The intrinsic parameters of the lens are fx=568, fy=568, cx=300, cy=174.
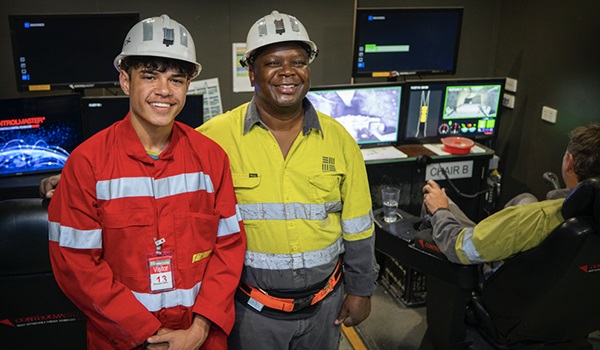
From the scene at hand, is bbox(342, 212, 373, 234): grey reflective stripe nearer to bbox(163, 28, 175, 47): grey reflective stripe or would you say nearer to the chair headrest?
the chair headrest

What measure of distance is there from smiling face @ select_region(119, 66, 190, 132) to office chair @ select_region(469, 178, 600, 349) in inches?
56.6

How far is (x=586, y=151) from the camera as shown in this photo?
89.0 inches

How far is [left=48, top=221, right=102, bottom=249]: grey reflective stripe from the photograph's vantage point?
1.55 meters

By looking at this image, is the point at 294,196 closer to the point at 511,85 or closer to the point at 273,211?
the point at 273,211

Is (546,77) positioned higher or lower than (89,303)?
higher

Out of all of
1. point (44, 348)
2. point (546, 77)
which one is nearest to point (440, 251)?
point (44, 348)

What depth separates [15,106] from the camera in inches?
126

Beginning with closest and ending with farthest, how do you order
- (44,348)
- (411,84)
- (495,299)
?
(44,348)
(495,299)
(411,84)

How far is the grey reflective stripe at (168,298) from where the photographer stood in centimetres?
165

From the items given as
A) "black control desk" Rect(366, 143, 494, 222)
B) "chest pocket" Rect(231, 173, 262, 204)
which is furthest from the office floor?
"chest pocket" Rect(231, 173, 262, 204)

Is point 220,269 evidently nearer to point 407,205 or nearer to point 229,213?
point 229,213

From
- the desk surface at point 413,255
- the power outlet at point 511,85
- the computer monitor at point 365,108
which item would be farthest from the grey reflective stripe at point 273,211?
the power outlet at point 511,85

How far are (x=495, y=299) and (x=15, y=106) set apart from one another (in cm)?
271

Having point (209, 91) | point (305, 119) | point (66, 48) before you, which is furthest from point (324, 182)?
point (209, 91)
